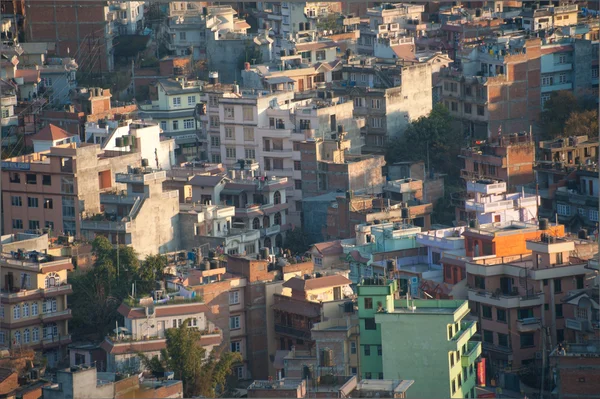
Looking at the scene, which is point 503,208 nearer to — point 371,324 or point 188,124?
point 371,324

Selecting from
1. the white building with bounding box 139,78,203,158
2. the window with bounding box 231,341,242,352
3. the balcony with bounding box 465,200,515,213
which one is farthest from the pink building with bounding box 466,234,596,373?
the white building with bounding box 139,78,203,158

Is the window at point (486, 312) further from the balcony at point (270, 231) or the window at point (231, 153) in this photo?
the window at point (231, 153)

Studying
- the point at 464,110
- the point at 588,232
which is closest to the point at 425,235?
the point at 588,232

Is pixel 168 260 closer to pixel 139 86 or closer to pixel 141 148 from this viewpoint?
pixel 141 148

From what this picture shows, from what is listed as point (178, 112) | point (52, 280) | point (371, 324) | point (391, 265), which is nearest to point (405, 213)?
point (391, 265)

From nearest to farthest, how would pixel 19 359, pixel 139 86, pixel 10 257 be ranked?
pixel 19 359, pixel 10 257, pixel 139 86

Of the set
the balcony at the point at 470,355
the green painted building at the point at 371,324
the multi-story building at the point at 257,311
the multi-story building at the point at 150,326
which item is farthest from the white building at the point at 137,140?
the balcony at the point at 470,355
